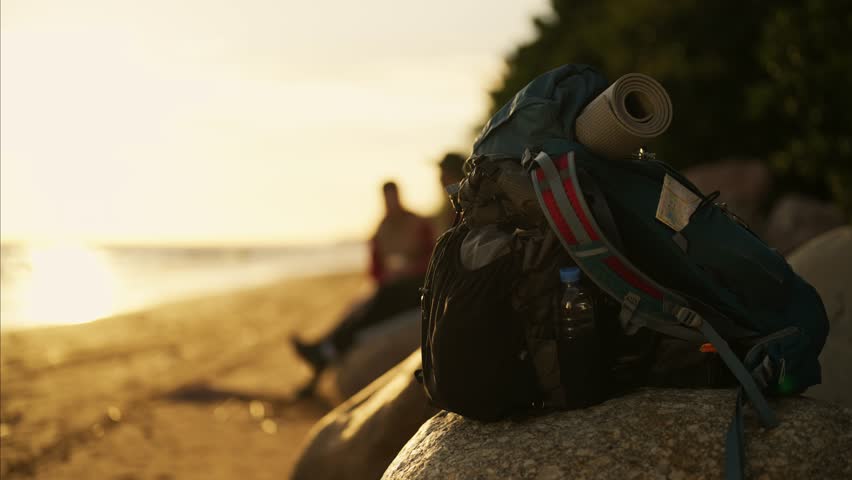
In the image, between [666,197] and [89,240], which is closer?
[666,197]

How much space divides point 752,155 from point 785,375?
10.5 metres

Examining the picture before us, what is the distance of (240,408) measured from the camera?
29.4ft

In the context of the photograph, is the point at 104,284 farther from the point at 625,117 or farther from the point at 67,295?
the point at 625,117

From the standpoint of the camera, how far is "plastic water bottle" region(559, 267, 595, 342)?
2889 millimetres

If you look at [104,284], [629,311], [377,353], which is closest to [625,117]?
[629,311]

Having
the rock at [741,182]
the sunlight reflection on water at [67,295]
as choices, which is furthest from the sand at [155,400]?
the rock at [741,182]

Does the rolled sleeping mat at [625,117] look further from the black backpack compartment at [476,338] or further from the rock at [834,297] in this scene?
the rock at [834,297]

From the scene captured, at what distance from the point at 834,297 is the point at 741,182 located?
753 centimetres

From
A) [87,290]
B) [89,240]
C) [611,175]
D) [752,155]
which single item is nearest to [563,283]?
[611,175]

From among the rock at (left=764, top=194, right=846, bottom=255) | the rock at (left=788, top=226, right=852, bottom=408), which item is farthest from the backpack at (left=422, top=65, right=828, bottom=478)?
the rock at (left=764, top=194, right=846, bottom=255)

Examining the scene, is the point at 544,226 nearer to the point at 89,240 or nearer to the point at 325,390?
the point at 325,390

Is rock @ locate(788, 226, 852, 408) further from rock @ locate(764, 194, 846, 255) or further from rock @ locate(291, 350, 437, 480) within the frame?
rock @ locate(764, 194, 846, 255)

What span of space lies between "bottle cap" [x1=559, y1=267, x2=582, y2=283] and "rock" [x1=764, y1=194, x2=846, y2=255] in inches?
286

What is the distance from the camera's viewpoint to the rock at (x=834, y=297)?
3.95m
